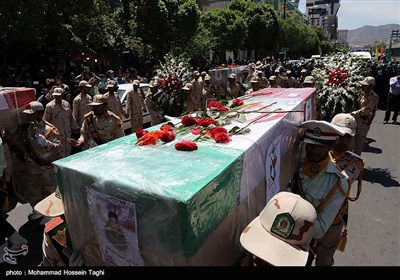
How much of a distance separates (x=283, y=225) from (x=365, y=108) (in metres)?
5.27

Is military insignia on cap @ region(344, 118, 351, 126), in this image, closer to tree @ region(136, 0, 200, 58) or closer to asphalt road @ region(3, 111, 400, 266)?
asphalt road @ region(3, 111, 400, 266)

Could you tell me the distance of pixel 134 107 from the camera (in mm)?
8172

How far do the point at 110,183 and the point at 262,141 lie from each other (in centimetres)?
126

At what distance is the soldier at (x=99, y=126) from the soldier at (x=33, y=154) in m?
0.46

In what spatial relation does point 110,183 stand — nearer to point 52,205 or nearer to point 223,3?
point 52,205

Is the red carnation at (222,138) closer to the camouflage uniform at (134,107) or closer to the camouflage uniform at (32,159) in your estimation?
the camouflage uniform at (32,159)

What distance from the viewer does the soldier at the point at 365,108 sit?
233 inches

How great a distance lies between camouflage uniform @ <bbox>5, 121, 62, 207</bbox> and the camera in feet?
14.3

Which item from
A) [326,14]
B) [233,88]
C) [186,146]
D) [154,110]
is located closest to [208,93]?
[233,88]

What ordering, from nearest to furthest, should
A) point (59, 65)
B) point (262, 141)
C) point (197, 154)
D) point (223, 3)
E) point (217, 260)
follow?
point (217, 260) → point (197, 154) → point (262, 141) → point (59, 65) → point (223, 3)

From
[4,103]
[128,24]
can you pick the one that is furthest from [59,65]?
[4,103]

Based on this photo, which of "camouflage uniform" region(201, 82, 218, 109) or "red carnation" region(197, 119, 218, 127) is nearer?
"red carnation" region(197, 119, 218, 127)

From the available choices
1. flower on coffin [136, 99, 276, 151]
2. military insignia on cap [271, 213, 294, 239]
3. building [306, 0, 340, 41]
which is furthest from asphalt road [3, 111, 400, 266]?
building [306, 0, 340, 41]

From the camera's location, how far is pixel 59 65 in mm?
19438
